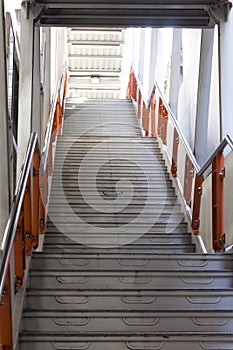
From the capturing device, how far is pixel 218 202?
438 cm

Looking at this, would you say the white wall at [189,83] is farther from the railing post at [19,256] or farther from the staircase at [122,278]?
the railing post at [19,256]

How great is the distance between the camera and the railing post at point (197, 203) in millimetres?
5160

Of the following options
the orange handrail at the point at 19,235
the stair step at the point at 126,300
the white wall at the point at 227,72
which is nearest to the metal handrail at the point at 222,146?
the white wall at the point at 227,72

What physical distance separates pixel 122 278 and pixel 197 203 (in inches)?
61.2

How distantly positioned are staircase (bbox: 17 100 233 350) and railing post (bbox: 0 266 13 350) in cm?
36

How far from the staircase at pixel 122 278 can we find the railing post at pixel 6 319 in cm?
36

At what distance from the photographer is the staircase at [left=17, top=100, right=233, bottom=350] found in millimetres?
3312

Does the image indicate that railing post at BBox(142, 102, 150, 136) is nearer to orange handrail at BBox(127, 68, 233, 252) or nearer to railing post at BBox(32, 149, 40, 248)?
orange handrail at BBox(127, 68, 233, 252)

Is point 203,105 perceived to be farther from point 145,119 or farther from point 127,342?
point 145,119

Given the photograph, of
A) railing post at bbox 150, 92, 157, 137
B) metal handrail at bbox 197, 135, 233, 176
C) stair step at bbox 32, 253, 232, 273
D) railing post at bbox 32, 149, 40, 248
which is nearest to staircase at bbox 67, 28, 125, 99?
railing post at bbox 150, 92, 157, 137

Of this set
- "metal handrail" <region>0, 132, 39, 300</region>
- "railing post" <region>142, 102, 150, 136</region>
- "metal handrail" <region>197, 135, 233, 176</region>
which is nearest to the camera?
"metal handrail" <region>0, 132, 39, 300</region>

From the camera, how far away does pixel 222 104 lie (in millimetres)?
4828

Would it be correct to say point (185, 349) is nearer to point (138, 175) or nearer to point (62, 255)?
point (62, 255)

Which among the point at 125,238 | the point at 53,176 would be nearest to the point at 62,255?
the point at 125,238
